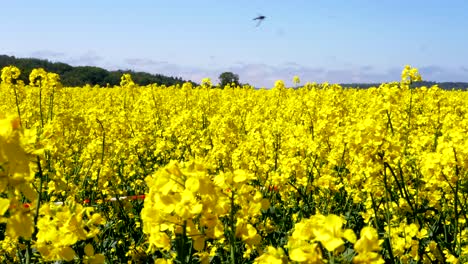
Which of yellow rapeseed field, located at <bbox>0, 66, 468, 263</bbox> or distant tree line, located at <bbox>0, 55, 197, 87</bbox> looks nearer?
yellow rapeseed field, located at <bbox>0, 66, 468, 263</bbox>

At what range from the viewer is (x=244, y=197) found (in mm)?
1709

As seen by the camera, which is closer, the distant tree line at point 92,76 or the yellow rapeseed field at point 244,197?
the yellow rapeseed field at point 244,197

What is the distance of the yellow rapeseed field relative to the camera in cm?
124

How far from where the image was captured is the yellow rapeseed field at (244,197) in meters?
1.24

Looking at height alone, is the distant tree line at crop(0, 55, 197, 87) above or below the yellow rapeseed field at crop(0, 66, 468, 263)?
above

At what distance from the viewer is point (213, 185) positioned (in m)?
1.49

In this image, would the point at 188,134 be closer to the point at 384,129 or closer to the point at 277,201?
the point at 277,201

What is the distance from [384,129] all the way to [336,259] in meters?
1.48

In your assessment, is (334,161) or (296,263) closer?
(296,263)

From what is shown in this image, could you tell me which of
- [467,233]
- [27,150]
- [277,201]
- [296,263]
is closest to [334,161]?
[277,201]

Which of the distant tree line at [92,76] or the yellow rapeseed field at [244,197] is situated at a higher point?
the distant tree line at [92,76]

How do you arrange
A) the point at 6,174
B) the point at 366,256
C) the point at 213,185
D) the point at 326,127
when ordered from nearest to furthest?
the point at 6,174 < the point at 366,256 < the point at 213,185 < the point at 326,127

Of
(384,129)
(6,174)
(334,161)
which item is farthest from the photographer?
(334,161)

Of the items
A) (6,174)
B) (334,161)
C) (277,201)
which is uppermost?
(6,174)
